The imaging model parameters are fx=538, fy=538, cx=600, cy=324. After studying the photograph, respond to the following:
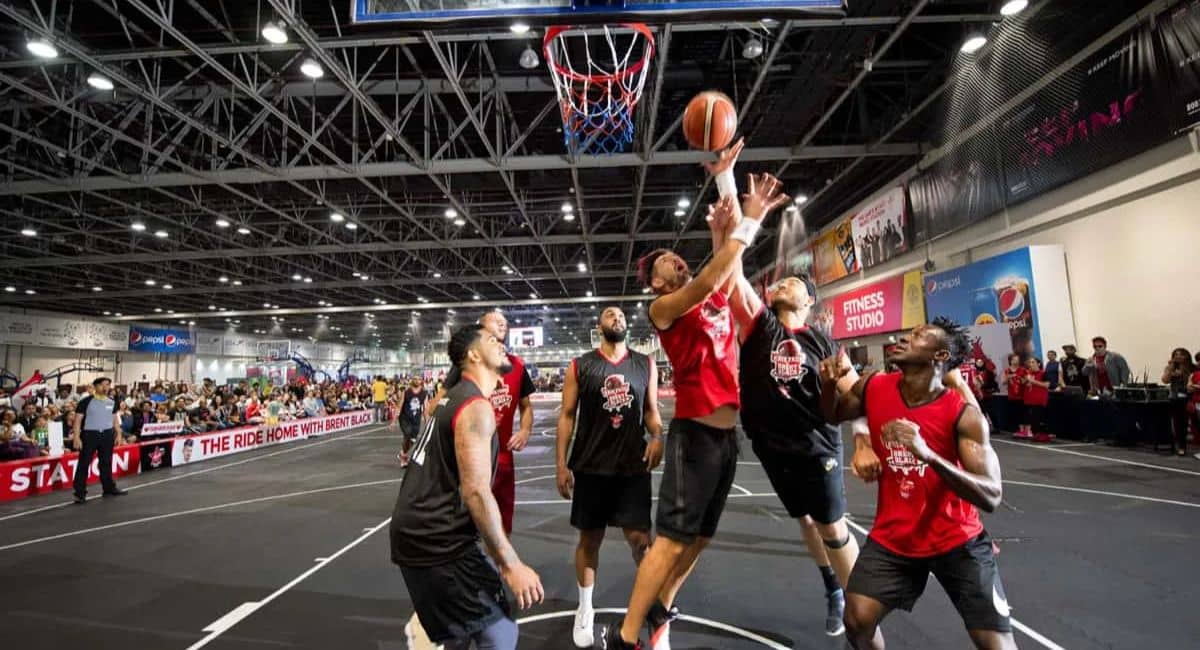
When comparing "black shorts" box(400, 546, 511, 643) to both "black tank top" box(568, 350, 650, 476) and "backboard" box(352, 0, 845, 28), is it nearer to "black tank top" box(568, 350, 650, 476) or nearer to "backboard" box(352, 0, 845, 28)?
"black tank top" box(568, 350, 650, 476)

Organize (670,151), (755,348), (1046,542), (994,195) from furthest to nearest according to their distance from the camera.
Answer: (670,151)
(994,195)
(1046,542)
(755,348)

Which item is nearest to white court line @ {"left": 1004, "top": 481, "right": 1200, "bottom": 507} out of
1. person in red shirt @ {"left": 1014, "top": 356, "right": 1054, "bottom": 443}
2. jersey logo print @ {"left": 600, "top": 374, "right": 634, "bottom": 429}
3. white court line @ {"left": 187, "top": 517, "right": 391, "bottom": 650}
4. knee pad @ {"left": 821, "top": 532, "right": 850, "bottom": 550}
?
person in red shirt @ {"left": 1014, "top": 356, "right": 1054, "bottom": 443}

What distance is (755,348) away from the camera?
10.6 feet

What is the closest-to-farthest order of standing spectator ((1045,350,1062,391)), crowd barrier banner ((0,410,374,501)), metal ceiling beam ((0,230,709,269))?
crowd barrier banner ((0,410,374,501)) < standing spectator ((1045,350,1062,391)) < metal ceiling beam ((0,230,709,269))

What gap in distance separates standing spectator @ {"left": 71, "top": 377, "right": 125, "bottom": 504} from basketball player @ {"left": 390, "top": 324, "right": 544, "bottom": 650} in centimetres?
957

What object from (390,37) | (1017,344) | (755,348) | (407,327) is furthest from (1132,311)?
(407,327)

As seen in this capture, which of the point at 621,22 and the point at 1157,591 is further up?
the point at 621,22

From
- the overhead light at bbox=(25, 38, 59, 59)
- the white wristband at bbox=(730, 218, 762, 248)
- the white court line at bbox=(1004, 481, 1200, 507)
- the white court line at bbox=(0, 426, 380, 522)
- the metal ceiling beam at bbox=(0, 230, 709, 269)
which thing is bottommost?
the white court line at bbox=(1004, 481, 1200, 507)

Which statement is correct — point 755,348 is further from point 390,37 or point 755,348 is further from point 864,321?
point 864,321

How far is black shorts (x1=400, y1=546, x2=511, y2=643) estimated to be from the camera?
7.14 feet

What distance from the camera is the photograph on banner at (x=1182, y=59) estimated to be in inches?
296

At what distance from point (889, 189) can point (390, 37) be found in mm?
13903

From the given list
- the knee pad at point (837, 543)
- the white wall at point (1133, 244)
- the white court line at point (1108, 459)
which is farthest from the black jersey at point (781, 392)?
the white wall at point (1133, 244)

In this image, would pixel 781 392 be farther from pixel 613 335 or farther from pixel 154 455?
pixel 154 455
